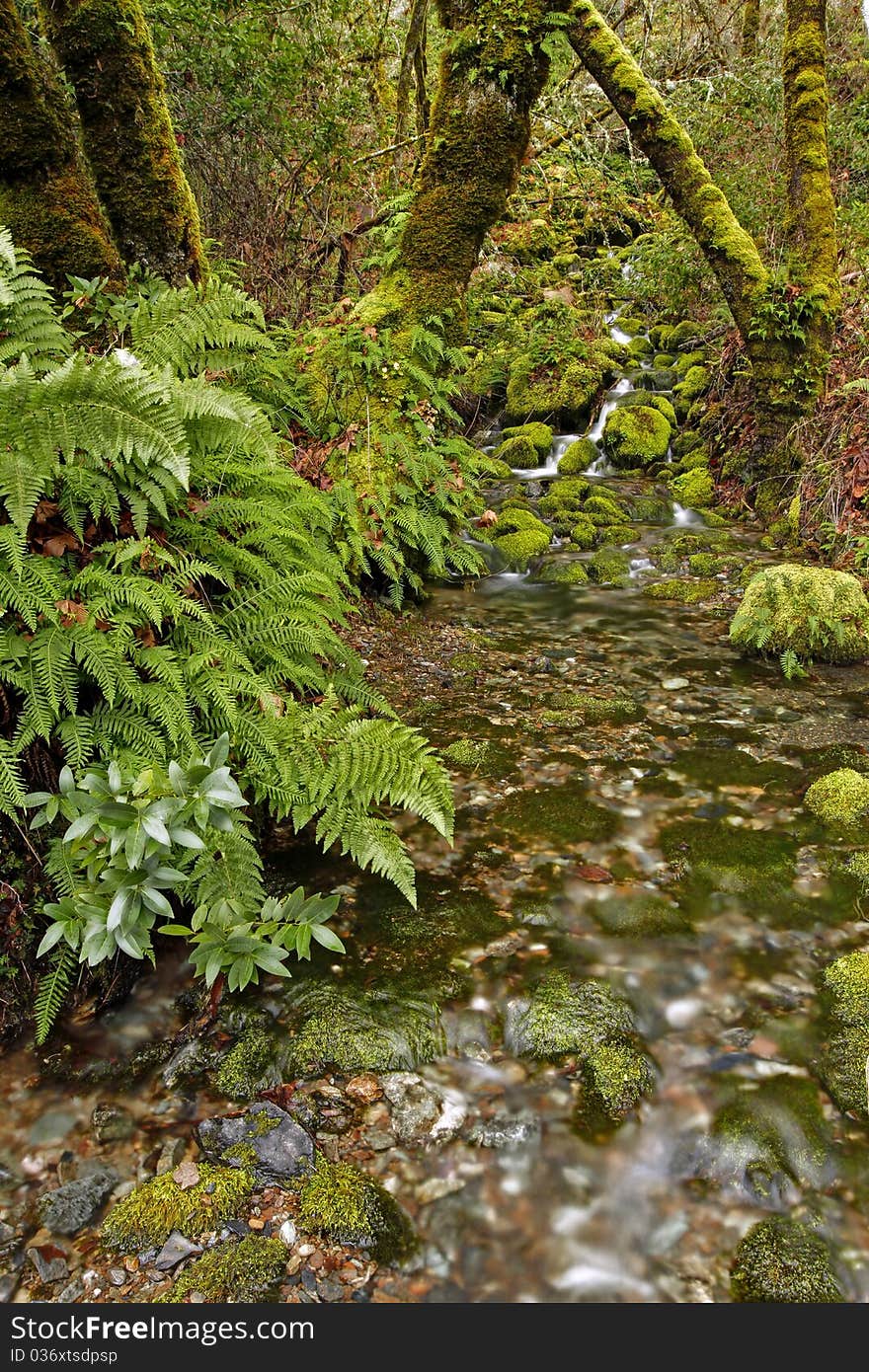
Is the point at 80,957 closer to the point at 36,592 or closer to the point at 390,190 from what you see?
the point at 36,592

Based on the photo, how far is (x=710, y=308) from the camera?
14.0 m

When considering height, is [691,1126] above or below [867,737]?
below

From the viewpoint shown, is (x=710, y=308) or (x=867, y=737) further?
(x=710, y=308)

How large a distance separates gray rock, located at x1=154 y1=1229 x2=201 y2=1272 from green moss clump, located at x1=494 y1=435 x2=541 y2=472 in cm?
1047

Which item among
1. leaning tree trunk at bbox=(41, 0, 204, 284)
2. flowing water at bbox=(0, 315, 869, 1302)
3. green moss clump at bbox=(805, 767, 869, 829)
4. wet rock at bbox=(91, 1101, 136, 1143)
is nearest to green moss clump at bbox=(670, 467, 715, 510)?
flowing water at bbox=(0, 315, 869, 1302)

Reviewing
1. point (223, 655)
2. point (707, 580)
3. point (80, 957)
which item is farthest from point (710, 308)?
point (80, 957)

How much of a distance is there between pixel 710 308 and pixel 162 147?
36.1 ft

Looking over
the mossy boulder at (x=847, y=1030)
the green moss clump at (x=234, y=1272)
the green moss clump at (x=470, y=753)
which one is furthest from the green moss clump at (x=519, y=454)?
the green moss clump at (x=234, y=1272)

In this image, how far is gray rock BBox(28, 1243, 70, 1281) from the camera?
2.20m

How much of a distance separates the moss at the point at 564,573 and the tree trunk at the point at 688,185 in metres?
3.25

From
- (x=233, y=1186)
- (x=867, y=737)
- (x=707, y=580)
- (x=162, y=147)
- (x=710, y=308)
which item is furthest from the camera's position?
(x=710, y=308)

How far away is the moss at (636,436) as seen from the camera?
37.8 ft

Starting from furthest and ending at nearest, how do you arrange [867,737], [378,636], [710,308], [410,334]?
1. [710,308]
2. [410,334]
3. [378,636]
4. [867,737]

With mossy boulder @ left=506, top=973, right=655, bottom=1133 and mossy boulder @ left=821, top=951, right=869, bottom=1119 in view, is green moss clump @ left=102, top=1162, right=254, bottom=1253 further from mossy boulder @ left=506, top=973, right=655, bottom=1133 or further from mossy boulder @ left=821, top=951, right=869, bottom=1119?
mossy boulder @ left=821, top=951, right=869, bottom=1119
